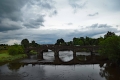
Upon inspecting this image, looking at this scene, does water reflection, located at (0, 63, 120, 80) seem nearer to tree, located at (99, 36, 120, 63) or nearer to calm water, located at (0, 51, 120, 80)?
calm water, located at (0, 51, 120, 80)

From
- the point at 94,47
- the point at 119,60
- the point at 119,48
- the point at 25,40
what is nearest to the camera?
the point at 119,48

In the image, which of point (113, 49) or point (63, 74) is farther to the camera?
point (113, 49)

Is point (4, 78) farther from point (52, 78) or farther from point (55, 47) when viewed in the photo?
point (55, 47)

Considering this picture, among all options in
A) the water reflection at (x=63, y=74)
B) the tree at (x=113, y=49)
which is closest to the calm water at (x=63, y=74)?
the water reflection at (x=63, y=74)

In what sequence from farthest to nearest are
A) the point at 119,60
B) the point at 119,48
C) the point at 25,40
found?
the point at 25,40 → the point at 119,60 → the point at 119,48

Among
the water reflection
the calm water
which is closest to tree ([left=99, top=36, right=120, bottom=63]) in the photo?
the calm water

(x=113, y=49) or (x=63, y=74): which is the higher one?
(x=113, y=49)

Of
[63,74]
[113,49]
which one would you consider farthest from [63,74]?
[113,49]

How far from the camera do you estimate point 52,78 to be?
3634cm

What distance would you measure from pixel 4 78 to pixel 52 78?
11.5 metres

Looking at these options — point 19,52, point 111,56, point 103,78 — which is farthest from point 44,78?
point 19,52

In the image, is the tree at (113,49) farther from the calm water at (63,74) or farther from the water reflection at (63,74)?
the water reflection at (63,74)

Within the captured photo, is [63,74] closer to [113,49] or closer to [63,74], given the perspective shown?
[63,74]

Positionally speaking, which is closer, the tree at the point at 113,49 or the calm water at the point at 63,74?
the calm water at the point at 63,74
